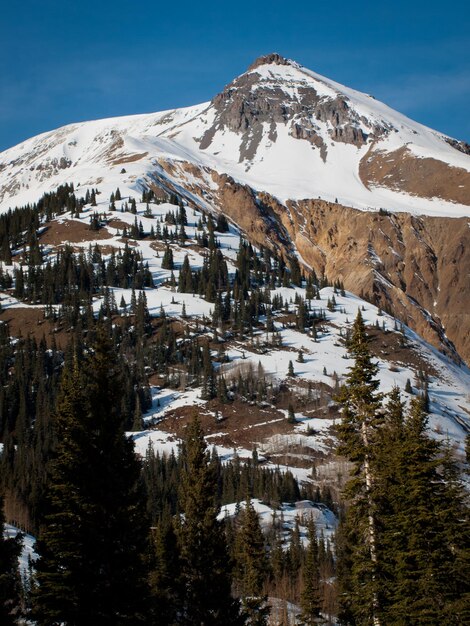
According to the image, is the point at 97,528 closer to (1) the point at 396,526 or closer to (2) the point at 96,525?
(2) the point at 96,525

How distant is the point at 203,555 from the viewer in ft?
104

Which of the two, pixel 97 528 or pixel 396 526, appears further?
→ pixel 396 526

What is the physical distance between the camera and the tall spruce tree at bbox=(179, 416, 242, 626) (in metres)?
31.1

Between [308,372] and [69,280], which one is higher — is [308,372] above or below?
below

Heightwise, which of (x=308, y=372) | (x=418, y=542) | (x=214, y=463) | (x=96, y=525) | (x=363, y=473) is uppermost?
(x=96, y=525)

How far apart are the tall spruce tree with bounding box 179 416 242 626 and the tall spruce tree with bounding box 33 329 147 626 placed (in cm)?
1008

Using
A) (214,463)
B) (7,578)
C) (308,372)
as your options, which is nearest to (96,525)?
(7,578)

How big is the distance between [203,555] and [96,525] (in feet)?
38.6

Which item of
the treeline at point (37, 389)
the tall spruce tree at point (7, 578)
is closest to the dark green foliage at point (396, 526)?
the tall spruce tree at point (7, 578)

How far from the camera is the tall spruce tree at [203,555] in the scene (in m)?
31.1

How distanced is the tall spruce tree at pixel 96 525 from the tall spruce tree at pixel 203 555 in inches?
397

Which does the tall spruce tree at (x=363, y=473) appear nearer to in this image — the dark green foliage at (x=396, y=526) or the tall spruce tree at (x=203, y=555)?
the dark green foliage at (x=396, y=526)

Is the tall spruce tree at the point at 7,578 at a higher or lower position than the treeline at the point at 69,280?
lower

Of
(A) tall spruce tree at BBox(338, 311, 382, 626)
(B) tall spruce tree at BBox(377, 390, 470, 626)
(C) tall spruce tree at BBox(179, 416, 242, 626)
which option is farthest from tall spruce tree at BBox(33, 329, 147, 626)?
(B) tall spruce tree at BBox(377, 390, 470, 626)
